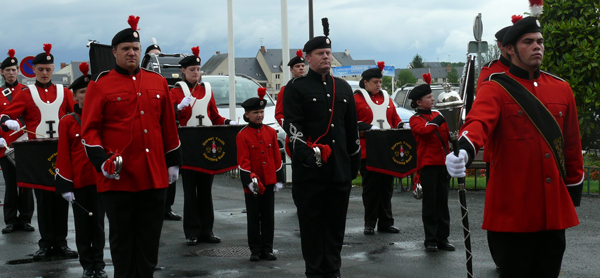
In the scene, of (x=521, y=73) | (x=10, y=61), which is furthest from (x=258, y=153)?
(x=10, y=61)

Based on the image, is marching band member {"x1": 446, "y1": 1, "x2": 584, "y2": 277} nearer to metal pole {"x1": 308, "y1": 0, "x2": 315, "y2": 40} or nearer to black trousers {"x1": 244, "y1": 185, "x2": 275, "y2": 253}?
black trousers {"x1": 244, "y1": 185, "x2": 275, "y2": 253}

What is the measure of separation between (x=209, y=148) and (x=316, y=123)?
9.69 ft

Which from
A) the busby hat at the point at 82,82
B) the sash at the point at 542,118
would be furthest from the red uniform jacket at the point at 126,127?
the sash at the point at 542,118

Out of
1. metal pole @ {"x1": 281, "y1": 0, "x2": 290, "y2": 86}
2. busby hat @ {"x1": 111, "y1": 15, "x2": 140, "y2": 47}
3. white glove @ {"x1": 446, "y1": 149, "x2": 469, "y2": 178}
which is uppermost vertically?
metal pole @ {"x1": 281, "y1": 0, "x2": 290, "y2": 86}

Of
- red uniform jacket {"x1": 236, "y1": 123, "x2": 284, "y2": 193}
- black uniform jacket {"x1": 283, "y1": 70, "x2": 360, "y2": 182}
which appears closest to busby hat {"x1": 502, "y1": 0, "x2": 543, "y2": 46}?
black uniform jacket {"x1": 283, "y1": 70, "x2": 360, "y2": 182}

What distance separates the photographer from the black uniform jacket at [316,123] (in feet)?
20.7

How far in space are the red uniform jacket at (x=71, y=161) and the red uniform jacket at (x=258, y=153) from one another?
1725mm

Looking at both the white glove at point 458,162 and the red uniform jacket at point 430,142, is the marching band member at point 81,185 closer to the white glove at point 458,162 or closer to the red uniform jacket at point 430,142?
the red uniform jacket at point 430,142

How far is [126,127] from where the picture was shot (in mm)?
5648

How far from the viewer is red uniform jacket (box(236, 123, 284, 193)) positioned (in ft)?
26.7

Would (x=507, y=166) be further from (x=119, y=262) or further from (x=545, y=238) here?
(x=119, y=262)

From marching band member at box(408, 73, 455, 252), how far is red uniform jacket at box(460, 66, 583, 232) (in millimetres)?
3583

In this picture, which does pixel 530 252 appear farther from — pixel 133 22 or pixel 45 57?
pixel 45 57

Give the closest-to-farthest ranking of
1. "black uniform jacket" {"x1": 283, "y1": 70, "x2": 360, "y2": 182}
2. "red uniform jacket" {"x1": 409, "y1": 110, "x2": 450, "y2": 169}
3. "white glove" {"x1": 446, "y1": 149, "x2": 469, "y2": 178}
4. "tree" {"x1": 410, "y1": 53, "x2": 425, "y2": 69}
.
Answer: "white glove" {"x1": 446, "y1": 149, "x2": 469, "y2": 178}, "black uniform jacket" {"x1": 283, "y1": 70, "x2": 360, "y2": 182}, "red uniform jacket" {"x1": 409, "y1": 110, "x2": 450, "y2": 169}, "tree" {"x1": 410, "y1": 53, "x2": 425, "y2": 69}
